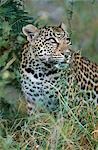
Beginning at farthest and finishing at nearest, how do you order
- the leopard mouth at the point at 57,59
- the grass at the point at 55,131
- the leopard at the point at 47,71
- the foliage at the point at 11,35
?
the foliage at the point at 11,35 → the leopard at the point at 47,71 → the leopard mouth at the point at 57,59 → the grass at the point at 55,131

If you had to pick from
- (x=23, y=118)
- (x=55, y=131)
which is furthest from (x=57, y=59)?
(x=55, y=131)

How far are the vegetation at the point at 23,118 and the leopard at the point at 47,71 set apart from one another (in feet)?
0.44

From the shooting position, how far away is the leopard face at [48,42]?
913 centimetres

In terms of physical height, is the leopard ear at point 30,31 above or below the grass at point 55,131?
above

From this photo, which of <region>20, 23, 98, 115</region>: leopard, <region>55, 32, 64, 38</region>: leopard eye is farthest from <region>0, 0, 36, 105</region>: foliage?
<region>55, 32, 64, 38</region>: leopard eye

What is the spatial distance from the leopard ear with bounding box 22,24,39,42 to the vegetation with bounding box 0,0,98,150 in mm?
169

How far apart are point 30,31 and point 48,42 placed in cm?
A: 24

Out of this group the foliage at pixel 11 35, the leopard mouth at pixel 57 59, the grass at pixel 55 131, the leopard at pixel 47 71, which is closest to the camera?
the grass at pixel 55 131

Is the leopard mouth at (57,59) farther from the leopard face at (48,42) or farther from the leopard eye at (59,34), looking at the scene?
the leopard eye at (59,34)

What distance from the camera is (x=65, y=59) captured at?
9070 millimetres

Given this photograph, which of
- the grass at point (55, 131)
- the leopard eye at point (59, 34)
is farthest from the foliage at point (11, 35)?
the grass at point (55, 131)

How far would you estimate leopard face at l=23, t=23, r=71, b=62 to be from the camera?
9133 millimetres

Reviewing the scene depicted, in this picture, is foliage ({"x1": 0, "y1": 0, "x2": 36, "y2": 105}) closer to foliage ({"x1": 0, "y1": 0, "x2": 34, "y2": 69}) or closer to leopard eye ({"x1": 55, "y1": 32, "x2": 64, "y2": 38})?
foliage ({"x1": 0, "y1": 0, "x2": 34, "y2": 69})

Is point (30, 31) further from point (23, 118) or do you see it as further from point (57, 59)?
point (23, 118)
